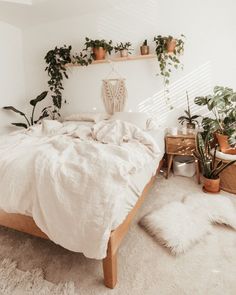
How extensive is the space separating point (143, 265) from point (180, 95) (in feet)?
7.47

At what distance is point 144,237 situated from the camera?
6.13 ft

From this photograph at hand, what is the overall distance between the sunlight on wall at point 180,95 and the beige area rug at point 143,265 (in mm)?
1740

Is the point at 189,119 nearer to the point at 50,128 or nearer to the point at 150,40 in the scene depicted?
the point at 150,40

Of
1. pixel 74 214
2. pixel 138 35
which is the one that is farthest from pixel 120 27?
pixel 74 214

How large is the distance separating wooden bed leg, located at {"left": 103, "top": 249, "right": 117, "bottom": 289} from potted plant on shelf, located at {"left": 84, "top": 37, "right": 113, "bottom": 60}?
2691mm

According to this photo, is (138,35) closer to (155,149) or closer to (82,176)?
(155,149)

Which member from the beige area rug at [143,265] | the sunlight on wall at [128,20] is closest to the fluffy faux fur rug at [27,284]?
the beige area rug at [143,265]

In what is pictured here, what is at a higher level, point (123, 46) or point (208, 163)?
point (123, 46)

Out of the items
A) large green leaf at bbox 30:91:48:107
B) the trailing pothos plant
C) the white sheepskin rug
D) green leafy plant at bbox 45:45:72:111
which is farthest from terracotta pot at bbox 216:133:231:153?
large green leaf at bbox 30:91:48:107

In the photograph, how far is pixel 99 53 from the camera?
10.6 feet

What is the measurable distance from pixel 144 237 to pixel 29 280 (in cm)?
88

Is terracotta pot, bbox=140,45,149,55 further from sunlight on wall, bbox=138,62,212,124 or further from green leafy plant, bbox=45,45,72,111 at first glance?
green leafy plant, bbox=45,45,72,111

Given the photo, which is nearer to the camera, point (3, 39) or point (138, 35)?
point (138, 35)

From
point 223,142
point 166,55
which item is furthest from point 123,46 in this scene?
point 223,142
